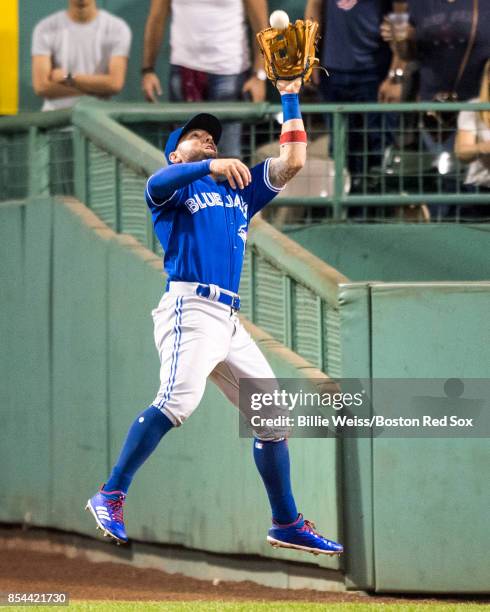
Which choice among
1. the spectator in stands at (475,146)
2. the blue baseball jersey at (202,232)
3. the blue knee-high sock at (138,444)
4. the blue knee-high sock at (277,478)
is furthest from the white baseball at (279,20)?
the spectator in stands at (475,146)

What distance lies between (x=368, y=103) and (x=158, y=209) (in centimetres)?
296

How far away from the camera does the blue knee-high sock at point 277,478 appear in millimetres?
6223

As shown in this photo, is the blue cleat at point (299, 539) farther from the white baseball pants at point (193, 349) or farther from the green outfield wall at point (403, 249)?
the green outfield wall at point (403, 249)

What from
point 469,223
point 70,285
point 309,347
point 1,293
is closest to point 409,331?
point 309,347

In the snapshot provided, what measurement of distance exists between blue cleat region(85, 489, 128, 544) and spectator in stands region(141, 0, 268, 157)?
3.82 m

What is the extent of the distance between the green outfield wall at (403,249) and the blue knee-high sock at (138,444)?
3167 mm

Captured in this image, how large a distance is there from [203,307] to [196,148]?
656mm

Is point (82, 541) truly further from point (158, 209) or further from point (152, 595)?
point (158, 209)

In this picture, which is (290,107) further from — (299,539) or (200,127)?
(299,539)

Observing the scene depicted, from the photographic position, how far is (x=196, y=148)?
6008 mm

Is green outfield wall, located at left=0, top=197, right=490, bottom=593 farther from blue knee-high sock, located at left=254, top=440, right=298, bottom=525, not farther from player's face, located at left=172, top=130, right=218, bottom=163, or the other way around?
player's face, located at left=172, top=130, right=218, bottom=163

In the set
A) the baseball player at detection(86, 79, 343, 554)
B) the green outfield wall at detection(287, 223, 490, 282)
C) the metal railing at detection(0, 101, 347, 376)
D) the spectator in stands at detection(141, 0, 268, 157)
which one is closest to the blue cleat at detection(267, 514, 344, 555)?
the baseball player at detection(86, 79, 343, 554)

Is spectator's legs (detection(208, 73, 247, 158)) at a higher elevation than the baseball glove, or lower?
lower

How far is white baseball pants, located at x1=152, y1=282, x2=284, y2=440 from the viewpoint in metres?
5.91
